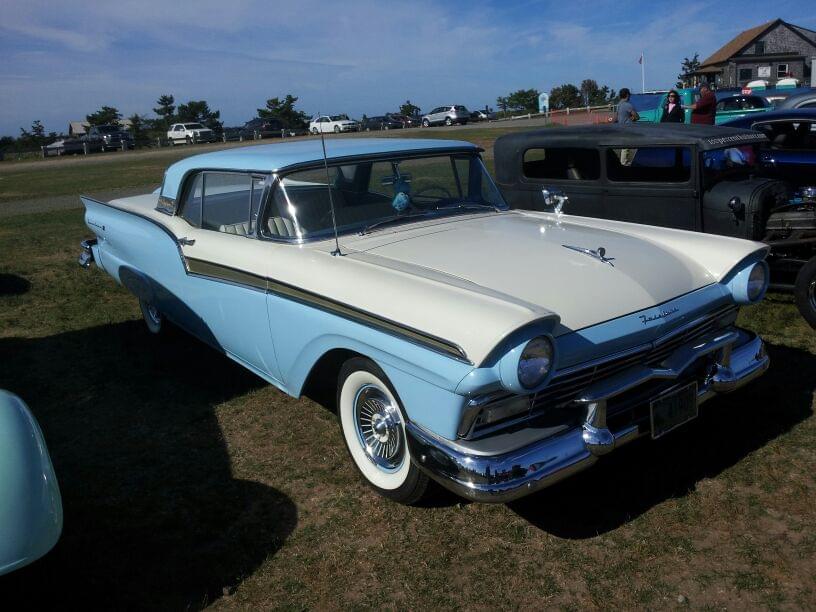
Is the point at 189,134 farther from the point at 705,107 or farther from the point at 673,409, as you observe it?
the point at 673,409

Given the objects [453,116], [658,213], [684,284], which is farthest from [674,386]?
[453,116]

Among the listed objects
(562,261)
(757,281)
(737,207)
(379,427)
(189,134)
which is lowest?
(379,427)

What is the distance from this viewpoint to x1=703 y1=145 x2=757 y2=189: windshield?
543cm

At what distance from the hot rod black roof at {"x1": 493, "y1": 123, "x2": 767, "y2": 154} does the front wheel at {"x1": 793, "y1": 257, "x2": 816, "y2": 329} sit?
3.85ft

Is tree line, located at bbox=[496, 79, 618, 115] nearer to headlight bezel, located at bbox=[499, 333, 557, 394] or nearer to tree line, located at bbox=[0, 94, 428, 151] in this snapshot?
tree line, located at bbox=[0, 94, 428, 151]

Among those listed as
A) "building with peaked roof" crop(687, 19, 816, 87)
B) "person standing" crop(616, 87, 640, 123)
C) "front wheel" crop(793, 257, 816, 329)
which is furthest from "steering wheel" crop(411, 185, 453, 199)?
"building with peaked roof" crop(687, 19, 816, 87)

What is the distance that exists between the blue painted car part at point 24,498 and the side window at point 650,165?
15.8 feet

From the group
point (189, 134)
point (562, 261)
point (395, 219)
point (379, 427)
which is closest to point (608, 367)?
point (562, 261)

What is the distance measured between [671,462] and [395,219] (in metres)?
1.82

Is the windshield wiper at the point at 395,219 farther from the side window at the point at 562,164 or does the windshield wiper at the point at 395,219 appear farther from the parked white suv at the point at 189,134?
the parked white suv at the point at 189,134

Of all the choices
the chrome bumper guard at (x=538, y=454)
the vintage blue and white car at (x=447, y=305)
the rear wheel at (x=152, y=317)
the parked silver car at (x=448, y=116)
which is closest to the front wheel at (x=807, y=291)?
the vintage blue and white car at (x=447, y=305)

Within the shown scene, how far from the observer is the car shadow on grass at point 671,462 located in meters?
2.94

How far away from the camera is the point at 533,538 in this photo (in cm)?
281

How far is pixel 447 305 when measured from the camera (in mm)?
2615
